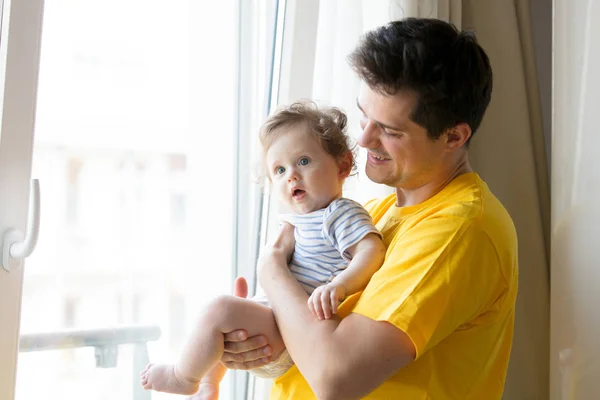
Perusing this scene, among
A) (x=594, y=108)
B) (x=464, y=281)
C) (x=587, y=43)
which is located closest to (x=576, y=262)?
(x=594, y=108)

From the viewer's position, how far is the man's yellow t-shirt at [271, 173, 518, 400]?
1.17m

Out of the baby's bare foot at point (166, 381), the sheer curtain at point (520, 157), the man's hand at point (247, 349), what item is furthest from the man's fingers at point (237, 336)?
the sheer curtain at point (520, 157)

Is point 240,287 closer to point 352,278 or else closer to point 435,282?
point 352,278

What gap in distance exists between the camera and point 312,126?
1.49 m

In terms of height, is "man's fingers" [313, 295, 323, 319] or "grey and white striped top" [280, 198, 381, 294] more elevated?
"grey and white striped top" [280, 198, 381, 294]

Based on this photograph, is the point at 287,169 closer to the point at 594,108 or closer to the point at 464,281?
the point at 464,281

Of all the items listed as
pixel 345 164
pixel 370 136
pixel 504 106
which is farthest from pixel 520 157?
pixel 370 136

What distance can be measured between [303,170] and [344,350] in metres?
0.44

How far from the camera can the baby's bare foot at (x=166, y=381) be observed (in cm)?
139

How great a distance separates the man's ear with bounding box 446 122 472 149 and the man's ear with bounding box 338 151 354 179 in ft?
0.83

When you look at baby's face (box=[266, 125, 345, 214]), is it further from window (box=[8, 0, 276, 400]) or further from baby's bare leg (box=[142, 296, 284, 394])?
window (box=[8, 0, 276, 400])

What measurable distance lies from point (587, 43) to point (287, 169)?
0.82 meters

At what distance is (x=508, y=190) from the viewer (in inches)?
83.0

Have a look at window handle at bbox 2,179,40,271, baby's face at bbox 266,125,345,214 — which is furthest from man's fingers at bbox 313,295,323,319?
window handle at bbox 2,179,40,271
